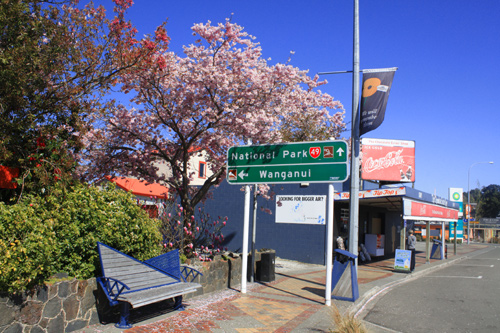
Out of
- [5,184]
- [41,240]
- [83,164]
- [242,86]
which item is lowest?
[41,240]

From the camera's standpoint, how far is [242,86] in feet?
39.4

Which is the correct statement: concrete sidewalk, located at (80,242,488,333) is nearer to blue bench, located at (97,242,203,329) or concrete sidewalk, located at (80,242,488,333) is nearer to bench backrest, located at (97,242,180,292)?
blue bench, located at (97,242,203,329)

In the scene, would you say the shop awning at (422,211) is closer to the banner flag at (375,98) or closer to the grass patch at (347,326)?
the banner flag at (375,98)

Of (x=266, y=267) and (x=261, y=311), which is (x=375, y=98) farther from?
(x=261, y=311)

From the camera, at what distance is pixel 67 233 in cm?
705

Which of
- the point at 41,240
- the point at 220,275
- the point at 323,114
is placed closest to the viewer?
the point at 41,240

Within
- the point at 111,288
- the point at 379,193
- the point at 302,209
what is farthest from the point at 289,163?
the point at 302,209

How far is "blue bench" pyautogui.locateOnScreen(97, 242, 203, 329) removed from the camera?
6793 mm

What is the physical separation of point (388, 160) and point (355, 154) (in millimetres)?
19139

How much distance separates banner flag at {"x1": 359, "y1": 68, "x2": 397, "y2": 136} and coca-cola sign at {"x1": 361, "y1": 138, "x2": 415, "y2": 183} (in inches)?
666

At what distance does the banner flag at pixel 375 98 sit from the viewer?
11109 mm

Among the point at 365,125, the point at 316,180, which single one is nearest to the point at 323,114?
the point at 365,125

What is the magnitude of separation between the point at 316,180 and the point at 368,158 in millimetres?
19491

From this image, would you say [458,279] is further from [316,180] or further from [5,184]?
[5,184]
